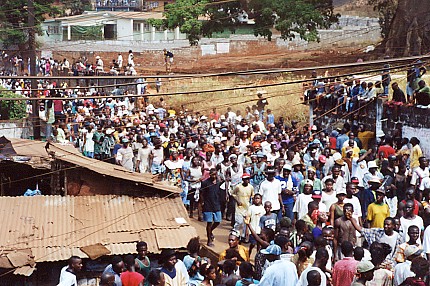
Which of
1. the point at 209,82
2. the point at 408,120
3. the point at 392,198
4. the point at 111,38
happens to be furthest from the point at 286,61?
the point at 392,198

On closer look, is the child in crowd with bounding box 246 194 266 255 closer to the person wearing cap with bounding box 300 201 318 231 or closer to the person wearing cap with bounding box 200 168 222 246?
the person wearing cap with bounding box 300 201 318 231

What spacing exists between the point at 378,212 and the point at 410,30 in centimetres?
2285

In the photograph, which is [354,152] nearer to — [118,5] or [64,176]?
[64,176]

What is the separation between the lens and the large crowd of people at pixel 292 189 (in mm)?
9414

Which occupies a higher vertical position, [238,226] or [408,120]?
[408,120]

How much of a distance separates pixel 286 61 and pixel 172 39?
10.8m

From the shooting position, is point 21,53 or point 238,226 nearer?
point 238,226

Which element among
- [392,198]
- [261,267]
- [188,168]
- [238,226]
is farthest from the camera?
[188,168]

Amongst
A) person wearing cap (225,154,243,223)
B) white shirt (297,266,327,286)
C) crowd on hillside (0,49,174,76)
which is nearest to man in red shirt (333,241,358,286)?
white shirt (297,266,327,286)

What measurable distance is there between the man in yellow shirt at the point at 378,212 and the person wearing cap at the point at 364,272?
11.1 ft

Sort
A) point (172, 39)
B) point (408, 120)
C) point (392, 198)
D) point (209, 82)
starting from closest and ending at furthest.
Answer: point (392, 198) < point (408, 120) < point (209, 82) < point (172, 39)

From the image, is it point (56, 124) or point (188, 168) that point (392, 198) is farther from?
point (56, 124)

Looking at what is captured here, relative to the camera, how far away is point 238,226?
558 inches

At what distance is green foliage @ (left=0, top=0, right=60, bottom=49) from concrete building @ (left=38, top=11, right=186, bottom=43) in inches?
104
